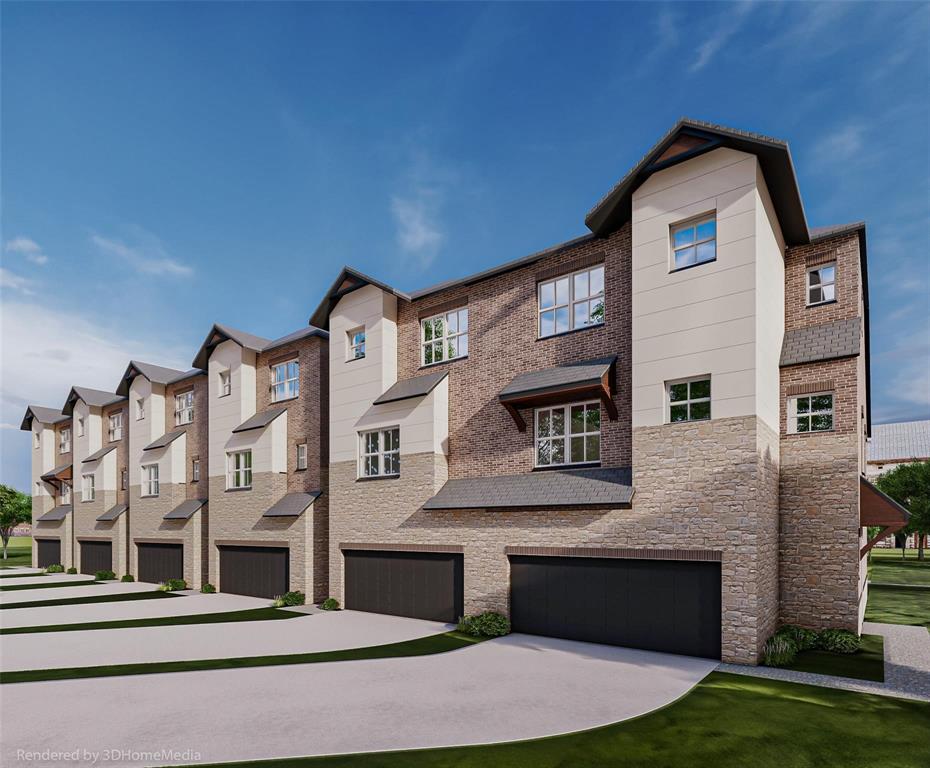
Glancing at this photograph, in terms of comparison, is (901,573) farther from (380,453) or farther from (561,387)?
(380,453)

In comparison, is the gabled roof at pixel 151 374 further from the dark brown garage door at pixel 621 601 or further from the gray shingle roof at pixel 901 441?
the gray shingle roof at pixel 901 441

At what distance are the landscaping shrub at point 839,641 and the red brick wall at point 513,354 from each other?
5.58m

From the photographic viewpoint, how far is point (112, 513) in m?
32.7

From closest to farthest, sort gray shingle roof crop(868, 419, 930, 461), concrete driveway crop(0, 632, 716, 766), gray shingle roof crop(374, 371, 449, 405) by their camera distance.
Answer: concrete driveway crop(0, 632, 716, 766), gray shingle roof crop(374, 371, 449, 405), gray shingle roof crop(868, 419, 930, 461)

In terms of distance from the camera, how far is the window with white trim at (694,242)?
13.6m

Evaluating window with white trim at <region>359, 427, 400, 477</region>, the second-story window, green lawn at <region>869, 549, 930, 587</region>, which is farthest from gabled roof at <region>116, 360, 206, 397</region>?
green lawn at <region>869, 549, 930, 587</region>

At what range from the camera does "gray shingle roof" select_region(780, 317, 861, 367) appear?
13727 mm

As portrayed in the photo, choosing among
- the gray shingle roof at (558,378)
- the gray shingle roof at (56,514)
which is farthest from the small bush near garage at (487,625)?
the gray shingle roof at (56,514)

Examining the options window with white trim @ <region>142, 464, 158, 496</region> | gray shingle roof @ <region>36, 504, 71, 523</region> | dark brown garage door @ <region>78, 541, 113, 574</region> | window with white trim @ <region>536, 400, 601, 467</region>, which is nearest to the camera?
window with white trim @ <region>536, 400, 601, 467</region>

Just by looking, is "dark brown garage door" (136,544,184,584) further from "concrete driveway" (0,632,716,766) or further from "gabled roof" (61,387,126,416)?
"concrete driveway" (0,632,716,766)

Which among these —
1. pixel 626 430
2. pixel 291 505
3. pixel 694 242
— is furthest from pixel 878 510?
pixel 291 505

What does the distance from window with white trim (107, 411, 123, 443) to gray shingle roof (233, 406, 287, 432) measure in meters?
14.5

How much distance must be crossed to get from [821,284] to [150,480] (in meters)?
30.6

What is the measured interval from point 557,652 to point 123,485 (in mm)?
30176
